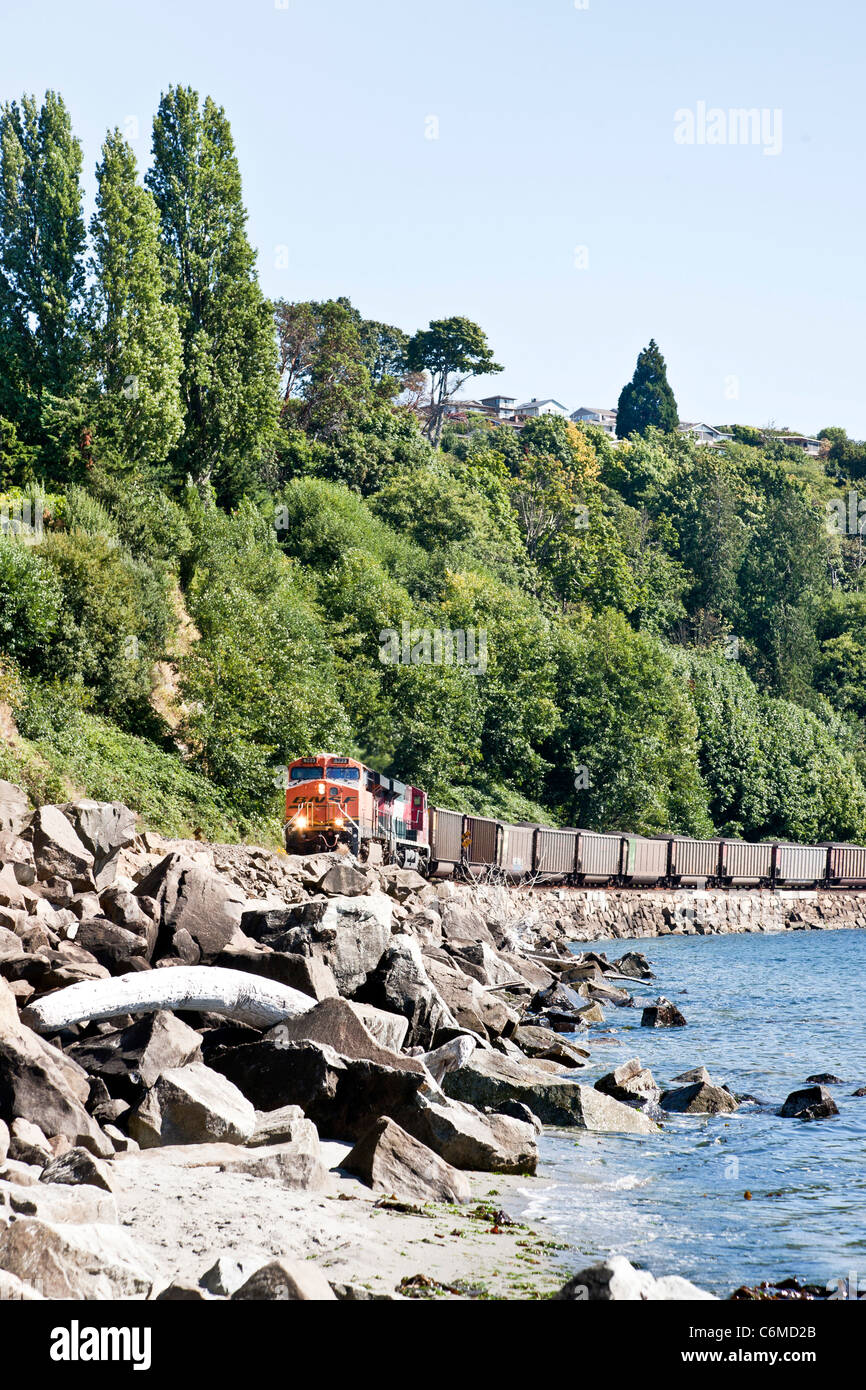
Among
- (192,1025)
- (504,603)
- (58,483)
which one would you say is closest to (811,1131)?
(192,1025)

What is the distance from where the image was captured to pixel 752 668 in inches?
3964

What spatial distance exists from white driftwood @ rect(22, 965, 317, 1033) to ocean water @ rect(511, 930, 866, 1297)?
3347 mm

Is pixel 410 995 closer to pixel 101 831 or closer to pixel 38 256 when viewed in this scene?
pixel 101 831

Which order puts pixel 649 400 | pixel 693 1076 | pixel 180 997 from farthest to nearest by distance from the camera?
1. pixel 649 400
2. pixel 693 1076
3. pixel 180 997

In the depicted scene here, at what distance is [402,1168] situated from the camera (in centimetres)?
1074

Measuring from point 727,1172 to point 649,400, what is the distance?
138 meters

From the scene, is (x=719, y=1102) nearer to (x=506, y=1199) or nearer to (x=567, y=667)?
(x=506, y=1199)

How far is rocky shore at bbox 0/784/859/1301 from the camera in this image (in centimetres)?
775

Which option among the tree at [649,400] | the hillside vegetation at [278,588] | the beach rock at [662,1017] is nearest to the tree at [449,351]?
the hillside vegetation at [278,588]

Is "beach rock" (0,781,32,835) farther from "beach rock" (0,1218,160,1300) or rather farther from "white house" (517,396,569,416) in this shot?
"white house" (517,396,569,416)

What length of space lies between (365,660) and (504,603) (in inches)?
589

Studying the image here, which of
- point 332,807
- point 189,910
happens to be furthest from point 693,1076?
point 332,807

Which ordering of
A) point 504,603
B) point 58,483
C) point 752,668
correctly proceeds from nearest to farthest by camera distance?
point 58,483 < point 504,603 < point 752,668
